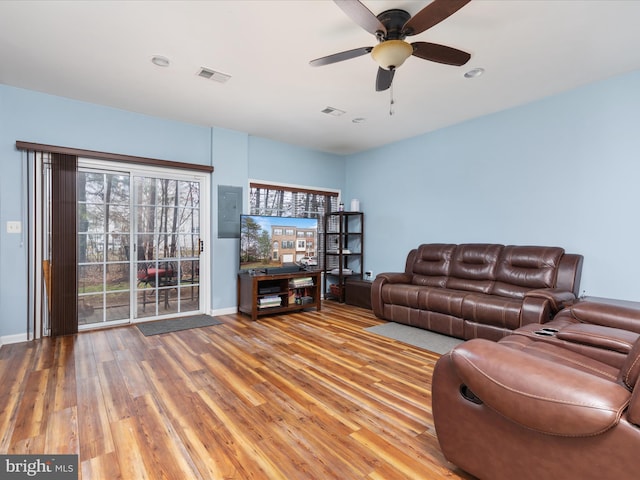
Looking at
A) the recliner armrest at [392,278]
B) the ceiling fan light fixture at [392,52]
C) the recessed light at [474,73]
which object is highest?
the recessed light at [474,73]

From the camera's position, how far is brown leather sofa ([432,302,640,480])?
3.41 ft

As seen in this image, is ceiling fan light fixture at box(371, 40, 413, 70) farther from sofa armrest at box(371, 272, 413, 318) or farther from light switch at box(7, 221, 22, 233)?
light switch at box(7, 221, 22, 233)

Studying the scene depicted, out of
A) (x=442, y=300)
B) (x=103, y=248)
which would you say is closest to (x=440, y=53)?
(x=442, y=300)

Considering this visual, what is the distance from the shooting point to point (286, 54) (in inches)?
106

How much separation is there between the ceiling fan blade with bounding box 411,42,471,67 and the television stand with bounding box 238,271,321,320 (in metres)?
3.19

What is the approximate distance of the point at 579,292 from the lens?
3342mm

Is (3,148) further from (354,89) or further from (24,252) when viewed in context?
(354,89)

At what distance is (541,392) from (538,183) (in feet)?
10.8

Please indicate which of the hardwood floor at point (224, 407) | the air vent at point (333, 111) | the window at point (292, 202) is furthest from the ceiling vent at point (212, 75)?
the hardwood floor at point (224, 407)

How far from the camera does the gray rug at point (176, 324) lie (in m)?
3.76

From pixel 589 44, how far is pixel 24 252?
18.6 ft

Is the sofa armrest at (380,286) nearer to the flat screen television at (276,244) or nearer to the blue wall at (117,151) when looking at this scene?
the flat screen television at (276,244)

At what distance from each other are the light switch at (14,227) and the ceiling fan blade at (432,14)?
414 centimetres

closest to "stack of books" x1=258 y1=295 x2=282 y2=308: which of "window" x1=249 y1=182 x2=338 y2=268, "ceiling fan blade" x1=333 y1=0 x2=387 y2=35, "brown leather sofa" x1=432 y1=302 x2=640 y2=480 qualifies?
"window" x1=249 y1=182 x2=338 y2=268
